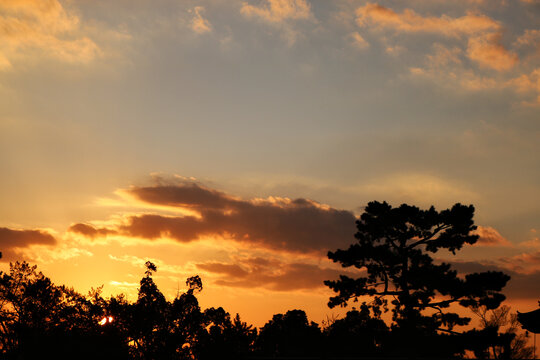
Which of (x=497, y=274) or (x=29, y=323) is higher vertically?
(x=497, y=274)

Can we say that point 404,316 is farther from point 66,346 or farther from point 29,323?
point 29,323

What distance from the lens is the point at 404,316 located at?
118 ft

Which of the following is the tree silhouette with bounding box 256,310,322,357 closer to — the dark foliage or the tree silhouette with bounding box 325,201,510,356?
the dark foliage

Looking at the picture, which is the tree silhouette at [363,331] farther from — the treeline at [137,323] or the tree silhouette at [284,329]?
the tree silhouette at [284,329]

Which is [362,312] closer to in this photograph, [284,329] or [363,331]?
[363,331]

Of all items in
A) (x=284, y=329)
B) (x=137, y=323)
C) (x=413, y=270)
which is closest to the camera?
(x=413, y=270)

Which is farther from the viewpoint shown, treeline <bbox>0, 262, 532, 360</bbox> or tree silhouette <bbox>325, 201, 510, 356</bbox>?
treeline <bbox>0, 262, 532, 360</bbox>

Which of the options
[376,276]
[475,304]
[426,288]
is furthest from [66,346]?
[475,304]

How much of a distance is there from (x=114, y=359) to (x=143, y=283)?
16.4 meters

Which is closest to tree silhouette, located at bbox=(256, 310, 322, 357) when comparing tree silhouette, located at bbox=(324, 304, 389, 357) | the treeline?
the treeline

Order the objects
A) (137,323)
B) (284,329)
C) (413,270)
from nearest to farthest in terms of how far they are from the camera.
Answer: (413,270)
(137,323)
(284,329)

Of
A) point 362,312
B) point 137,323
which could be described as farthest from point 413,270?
point 137,323

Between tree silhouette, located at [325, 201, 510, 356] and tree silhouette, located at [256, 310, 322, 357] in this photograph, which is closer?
tree silhouette, located at [325, 201, 510, 356]

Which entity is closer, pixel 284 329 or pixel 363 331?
pixel 363 331
